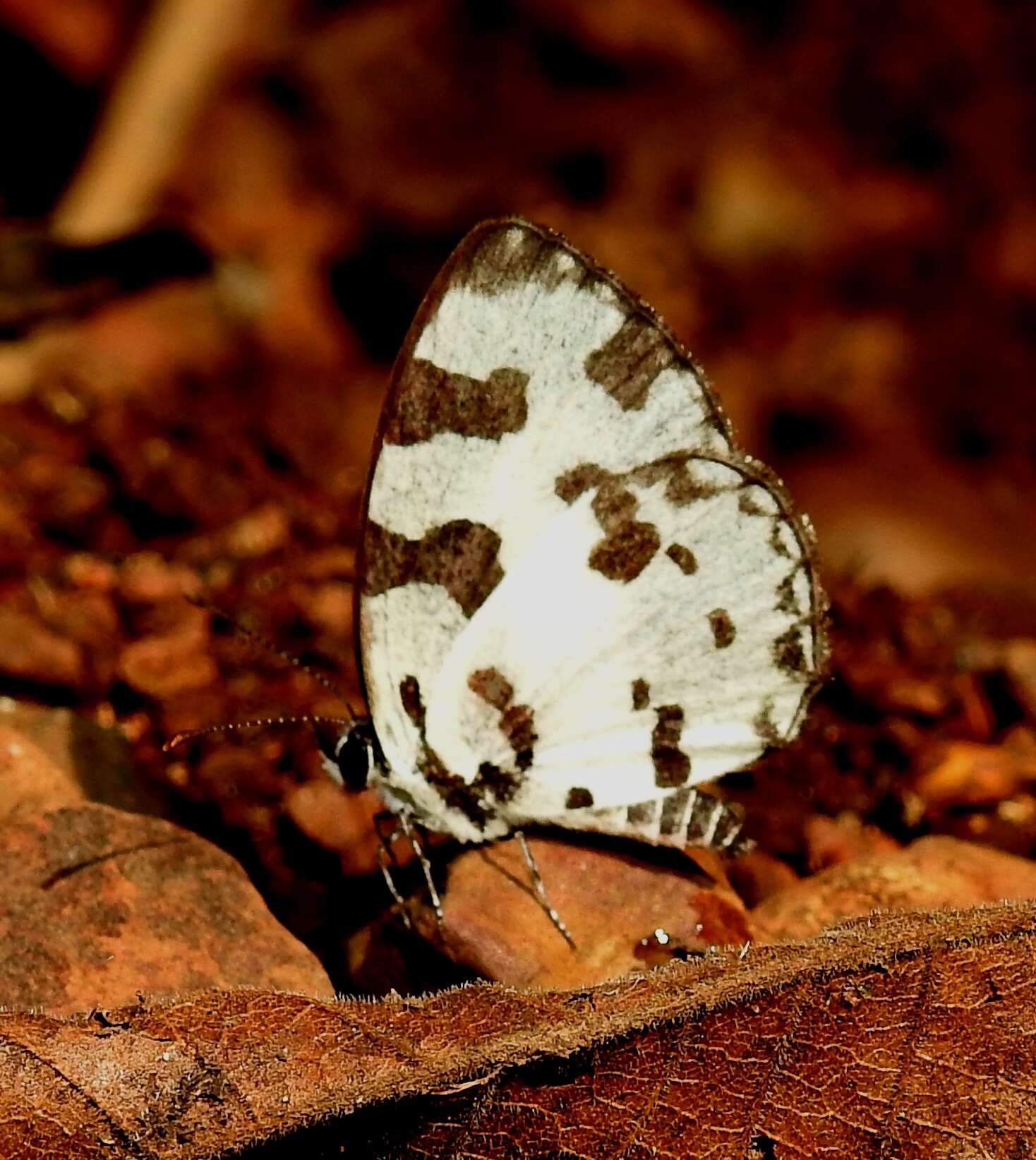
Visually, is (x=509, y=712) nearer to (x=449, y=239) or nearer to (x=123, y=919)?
(x=123, y=919)

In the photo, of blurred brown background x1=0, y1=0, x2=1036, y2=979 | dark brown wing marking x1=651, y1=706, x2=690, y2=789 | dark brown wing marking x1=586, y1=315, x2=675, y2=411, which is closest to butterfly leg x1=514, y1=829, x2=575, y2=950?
dark brown wing marking x1=651, y1=706, x2=690, y2=789

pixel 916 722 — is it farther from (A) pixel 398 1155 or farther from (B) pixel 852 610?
(A) pixel 398 1155

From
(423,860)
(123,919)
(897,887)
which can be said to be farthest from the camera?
(423,860)

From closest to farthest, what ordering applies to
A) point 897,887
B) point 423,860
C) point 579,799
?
1. point 897,887
2. point 423,860
3. point 579,799

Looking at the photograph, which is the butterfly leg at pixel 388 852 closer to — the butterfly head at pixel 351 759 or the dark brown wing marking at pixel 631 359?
the butterfly head at pixel 351 759

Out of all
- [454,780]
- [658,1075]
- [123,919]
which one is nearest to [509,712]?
[454,780]

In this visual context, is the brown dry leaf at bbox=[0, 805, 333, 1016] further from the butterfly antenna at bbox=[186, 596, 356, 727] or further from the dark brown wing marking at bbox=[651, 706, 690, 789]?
the dark brown wing marking at bbox=[651, 706, 690, 789]
